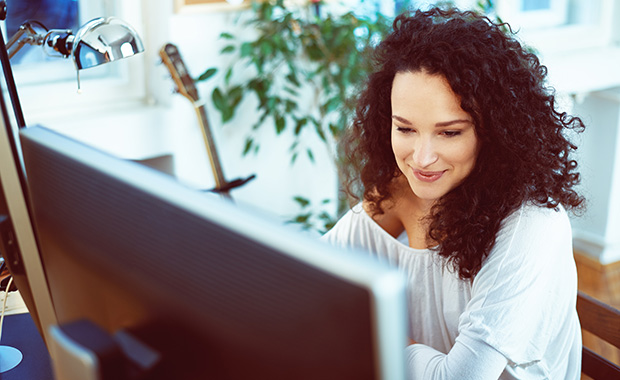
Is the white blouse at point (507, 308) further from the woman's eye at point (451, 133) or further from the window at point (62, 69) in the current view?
the window at point (62, 69)

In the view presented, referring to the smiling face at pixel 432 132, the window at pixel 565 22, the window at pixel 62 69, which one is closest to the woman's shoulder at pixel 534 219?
the smiling face at pixel 432 132

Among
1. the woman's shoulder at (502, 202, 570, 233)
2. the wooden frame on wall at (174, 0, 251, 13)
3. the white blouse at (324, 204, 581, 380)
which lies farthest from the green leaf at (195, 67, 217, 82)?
the woman's shoulder at (502, 202, 570, 233)

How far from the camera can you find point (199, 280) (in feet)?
1.95

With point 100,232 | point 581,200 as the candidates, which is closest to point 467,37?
point 581,200

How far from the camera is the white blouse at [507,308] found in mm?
1098

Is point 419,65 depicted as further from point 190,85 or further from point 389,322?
point 190,85

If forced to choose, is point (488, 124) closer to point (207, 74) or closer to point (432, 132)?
point (432, 132)

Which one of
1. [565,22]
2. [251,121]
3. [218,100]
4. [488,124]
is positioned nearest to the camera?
[488,124]

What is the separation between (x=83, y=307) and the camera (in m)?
0.77

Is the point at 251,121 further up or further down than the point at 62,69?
further down

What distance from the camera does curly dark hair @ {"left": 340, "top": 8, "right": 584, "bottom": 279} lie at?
1.17 m

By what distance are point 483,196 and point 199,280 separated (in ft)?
2.46

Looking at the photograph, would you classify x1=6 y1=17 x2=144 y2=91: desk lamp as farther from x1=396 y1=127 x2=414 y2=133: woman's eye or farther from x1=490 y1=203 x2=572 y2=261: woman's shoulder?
x1=490 y1=203 x2=572 y2=261: woman's shoulder

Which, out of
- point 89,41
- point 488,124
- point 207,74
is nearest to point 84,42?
point 89,41
